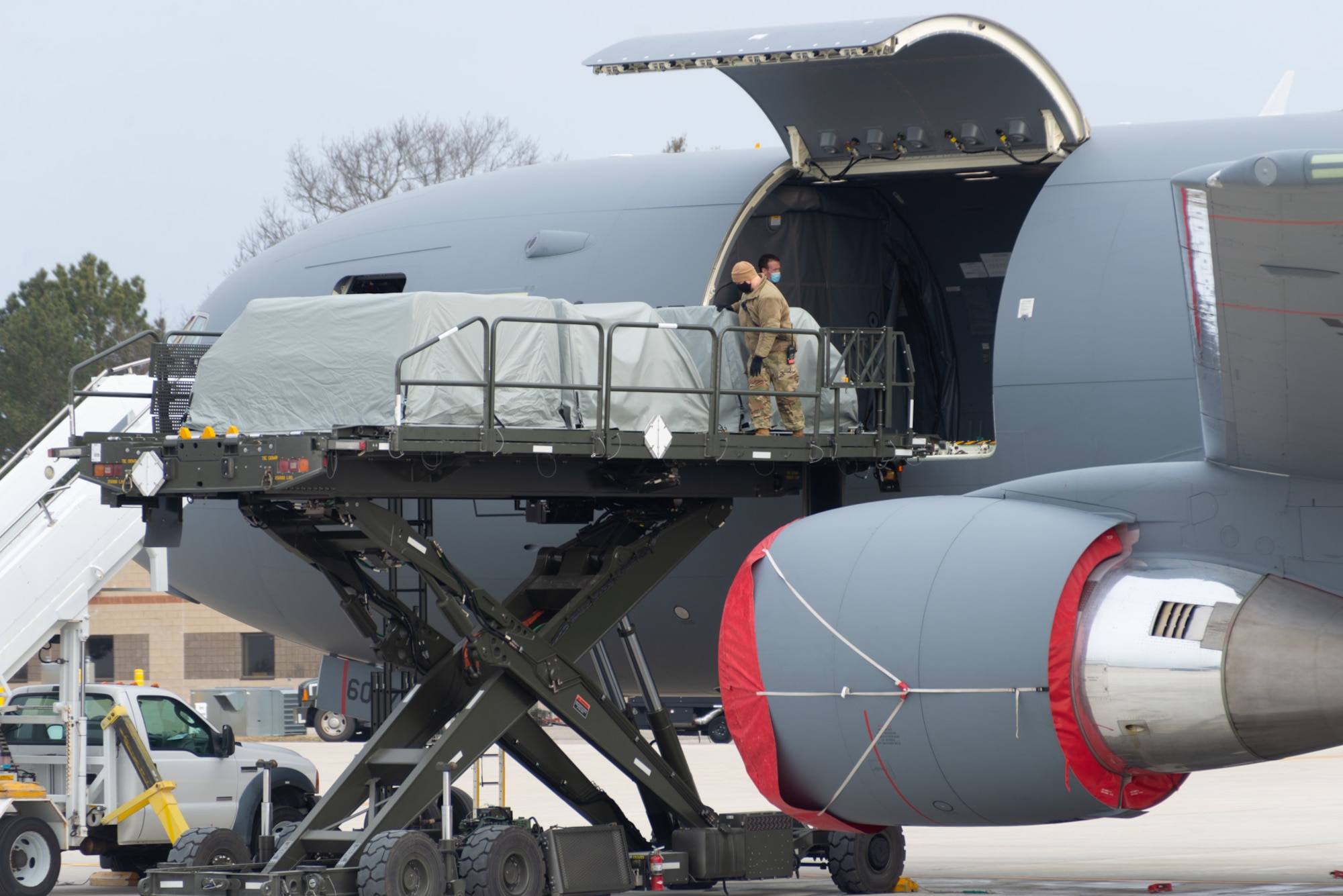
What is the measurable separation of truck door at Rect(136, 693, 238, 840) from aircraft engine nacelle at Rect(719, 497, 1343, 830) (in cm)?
821

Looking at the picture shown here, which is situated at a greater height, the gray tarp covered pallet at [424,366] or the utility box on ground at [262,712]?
the gray tarp covered pallet at [424,366]

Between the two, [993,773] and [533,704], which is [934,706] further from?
[533,704]

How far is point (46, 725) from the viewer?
668 inches

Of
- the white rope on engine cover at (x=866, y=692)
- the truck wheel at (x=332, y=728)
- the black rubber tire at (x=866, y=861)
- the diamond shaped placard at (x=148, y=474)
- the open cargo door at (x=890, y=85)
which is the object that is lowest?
the truck wheel at (x=332, y=728)

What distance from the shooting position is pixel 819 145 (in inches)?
578

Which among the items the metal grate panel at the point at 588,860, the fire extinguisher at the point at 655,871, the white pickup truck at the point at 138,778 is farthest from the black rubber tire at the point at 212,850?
the fire extinguisher at the point at 655,871

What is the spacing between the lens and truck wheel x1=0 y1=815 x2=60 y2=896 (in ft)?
51.5

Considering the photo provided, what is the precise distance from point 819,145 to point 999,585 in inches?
197

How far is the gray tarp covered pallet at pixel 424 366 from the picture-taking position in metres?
12.6

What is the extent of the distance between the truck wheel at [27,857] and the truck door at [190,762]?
6.09 ft

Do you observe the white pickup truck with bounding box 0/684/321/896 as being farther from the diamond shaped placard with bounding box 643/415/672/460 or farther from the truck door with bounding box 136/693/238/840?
the diamond shaped placard with bounding box 643/415/672/460

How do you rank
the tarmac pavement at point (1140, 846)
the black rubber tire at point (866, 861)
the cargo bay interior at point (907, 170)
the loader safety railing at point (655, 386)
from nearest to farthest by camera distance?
1. the loader safety railing at point (655, 386)
2. the cargo bay interior at point (907, 170)
3. the black rubber tire at point (866, 861)
4. the tarmac pavement at point (1140, 846)

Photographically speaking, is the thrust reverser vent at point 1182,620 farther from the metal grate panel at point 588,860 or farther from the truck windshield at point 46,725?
the truck windshield at point 46,725

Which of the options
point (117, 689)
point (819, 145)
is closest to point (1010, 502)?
point (819, 145)
